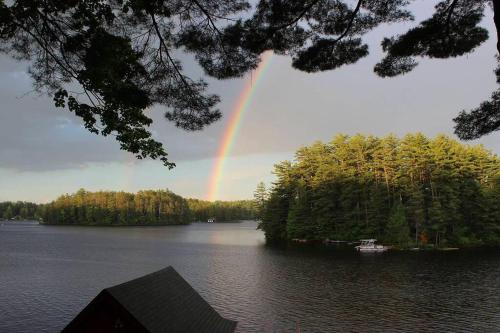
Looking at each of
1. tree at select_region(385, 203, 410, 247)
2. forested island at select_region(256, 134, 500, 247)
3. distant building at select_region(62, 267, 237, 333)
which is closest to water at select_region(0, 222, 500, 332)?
distant building at select_region(62, 267, 237, 333)

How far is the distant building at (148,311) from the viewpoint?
14391 mm

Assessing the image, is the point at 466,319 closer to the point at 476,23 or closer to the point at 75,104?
the point at 476,23

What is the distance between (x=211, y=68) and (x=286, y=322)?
2037 centimetres

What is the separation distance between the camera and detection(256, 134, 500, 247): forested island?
233ft

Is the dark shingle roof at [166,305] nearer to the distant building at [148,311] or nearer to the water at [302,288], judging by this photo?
the distant building at [148,311]

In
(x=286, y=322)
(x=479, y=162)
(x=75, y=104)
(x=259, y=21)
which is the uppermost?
(x=479, y=162)

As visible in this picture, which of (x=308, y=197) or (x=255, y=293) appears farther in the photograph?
(x=308, y=197)

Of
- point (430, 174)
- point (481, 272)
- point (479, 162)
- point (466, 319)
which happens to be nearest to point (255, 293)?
point (466, 319)

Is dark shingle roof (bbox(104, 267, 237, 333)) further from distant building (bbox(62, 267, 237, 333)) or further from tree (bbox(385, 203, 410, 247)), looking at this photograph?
tree (bbox(385, 203, 410, 247))

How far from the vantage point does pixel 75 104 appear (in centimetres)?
923

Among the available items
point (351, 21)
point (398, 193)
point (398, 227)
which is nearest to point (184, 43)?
point (351, 21)

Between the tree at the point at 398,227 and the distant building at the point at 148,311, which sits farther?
the tree at the point at 398,227

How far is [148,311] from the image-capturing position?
50.2ft

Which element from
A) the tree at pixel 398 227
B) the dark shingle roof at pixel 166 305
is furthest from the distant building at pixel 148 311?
the tree at pixel 398 227
